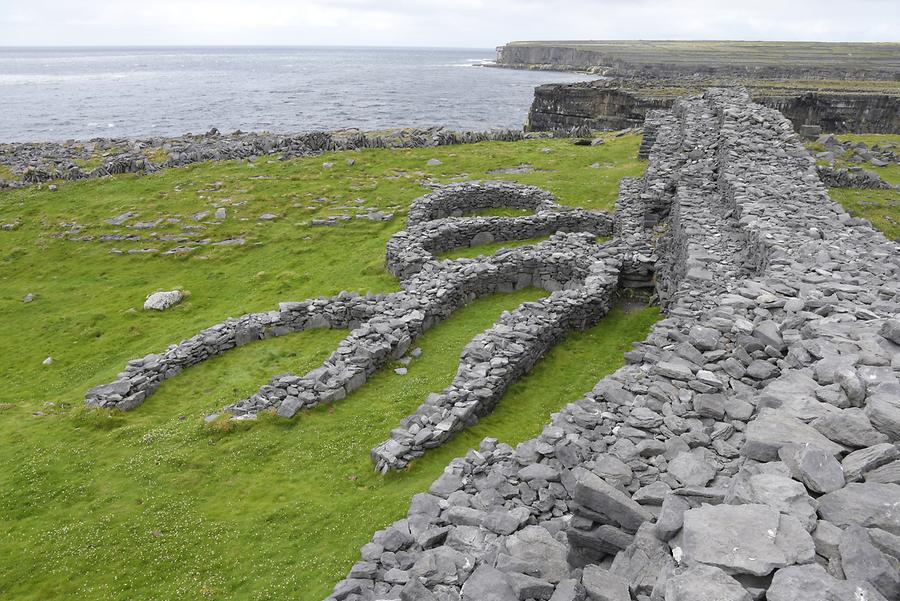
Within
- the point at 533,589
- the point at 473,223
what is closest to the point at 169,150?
the point at 473,223

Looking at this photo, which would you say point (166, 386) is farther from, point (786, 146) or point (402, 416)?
point (786, 146)

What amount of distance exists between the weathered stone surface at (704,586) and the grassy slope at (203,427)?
7.63 meters

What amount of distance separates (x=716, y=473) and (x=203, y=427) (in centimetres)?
1291

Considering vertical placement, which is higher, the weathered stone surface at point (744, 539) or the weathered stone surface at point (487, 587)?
the weathered stone surface at point (744, 539)

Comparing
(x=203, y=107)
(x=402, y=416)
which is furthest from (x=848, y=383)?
(x=203, y=107)

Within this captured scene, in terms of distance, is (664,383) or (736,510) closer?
(736,510)

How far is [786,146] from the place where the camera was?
880 inches

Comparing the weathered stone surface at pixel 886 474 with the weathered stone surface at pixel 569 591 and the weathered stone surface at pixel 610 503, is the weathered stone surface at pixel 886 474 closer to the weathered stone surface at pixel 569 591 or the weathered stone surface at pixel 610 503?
the weathered stone surface at pixel 610 503

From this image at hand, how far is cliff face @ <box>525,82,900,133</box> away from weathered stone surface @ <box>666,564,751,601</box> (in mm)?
79719

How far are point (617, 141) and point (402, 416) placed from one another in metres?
43.0

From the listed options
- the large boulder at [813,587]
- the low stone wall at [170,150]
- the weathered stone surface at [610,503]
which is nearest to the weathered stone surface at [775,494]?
the large boulder at [813,587]

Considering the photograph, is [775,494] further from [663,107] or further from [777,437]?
[663,107]

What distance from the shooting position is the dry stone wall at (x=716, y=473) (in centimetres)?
456

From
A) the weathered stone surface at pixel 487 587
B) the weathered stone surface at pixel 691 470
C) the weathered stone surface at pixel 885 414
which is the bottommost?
the weathered stone surface at pixel 487 587
